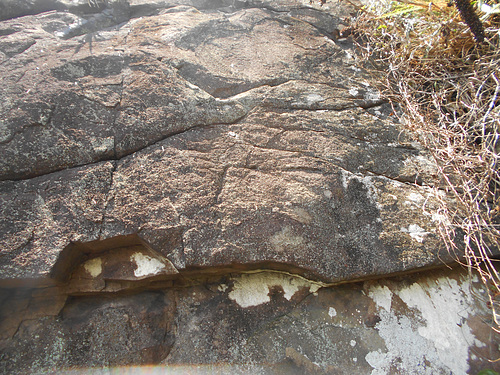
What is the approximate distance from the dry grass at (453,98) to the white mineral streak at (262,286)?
63cm

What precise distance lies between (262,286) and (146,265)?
49 centimetres

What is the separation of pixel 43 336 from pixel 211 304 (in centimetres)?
64

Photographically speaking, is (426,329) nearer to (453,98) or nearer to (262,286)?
(262,286)

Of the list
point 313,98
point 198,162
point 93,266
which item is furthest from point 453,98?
point 93,266

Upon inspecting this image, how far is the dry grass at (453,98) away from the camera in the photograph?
1.34 m

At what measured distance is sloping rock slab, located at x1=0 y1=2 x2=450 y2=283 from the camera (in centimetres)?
119

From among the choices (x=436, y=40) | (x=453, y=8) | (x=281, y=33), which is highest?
(x=453, y=8)

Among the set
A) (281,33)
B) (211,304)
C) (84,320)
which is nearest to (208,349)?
(211,304)

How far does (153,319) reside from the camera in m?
1.23

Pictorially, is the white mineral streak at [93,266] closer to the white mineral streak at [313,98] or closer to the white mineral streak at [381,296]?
the white mineral streak at [381,296]

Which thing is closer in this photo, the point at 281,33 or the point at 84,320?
the point at 84,320

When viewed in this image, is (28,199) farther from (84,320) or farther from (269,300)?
(269,300)

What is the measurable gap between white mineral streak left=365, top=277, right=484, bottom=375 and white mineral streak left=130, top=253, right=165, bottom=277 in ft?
2.91

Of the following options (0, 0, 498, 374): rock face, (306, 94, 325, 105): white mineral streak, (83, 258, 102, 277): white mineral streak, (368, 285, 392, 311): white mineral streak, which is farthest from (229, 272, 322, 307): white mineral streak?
(306, 94, 325, 105): white mineral streak
